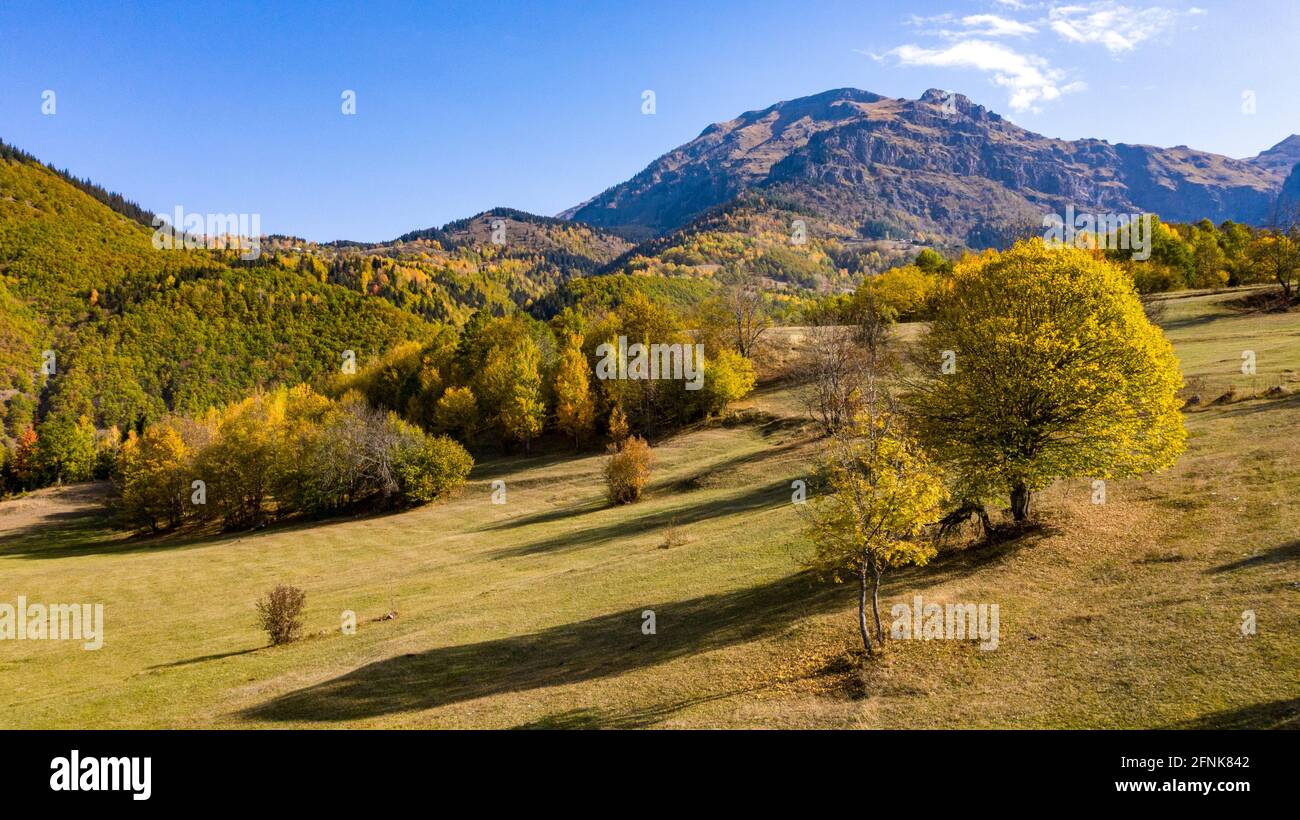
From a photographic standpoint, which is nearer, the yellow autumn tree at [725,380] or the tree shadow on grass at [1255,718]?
the tree shadow on grass at [1255,718]

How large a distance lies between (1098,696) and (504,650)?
2065 centimetres

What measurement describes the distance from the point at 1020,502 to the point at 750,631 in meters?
14.5

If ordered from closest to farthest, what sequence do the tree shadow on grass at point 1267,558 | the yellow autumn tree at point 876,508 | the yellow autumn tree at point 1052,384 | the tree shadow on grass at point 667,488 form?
the tree shadow on grass at point 1267,558
the yellow autumn tree at point 876,508
the yellow autumn tree at point 1052,384
the tree shadow on grass at point 667,488

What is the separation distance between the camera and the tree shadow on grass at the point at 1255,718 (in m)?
14.0

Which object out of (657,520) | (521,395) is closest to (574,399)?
(521,395)

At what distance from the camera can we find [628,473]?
195 feet

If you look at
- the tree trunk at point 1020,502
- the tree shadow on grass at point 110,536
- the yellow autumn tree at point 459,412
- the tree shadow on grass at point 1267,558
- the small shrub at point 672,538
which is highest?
the yellow autumn tree at point 459,412

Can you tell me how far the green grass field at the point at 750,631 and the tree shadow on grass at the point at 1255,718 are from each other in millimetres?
76

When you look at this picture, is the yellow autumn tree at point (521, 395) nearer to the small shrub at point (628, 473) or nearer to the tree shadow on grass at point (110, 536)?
the tree shadow on grass at point (110, 536)

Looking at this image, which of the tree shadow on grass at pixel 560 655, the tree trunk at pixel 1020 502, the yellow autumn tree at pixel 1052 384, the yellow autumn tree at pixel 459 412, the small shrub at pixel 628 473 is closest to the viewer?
the tree shadow on grass at pixel 560 655

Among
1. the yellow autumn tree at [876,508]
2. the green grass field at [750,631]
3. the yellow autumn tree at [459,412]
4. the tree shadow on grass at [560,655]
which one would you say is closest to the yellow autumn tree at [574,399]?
the yellow autumn tree at [459,412]

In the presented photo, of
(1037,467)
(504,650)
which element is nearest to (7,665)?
(504,650)

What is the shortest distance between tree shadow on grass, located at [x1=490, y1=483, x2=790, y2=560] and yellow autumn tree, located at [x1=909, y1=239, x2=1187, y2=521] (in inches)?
790
